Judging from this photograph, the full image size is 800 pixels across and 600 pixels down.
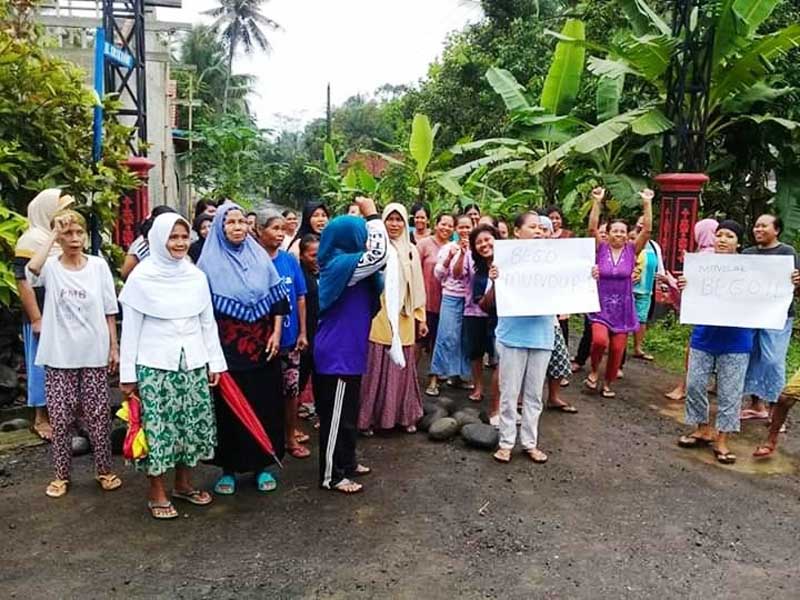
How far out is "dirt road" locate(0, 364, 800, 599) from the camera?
123 inches

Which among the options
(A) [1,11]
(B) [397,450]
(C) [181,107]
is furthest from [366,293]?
(C) [181,107]

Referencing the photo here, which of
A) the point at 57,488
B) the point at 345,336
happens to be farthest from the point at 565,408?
the point at 57,488

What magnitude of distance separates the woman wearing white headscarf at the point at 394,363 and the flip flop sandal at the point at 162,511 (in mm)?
1559

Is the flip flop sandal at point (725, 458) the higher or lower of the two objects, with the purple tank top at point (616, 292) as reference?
lower

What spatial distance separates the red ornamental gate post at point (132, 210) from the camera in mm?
8109

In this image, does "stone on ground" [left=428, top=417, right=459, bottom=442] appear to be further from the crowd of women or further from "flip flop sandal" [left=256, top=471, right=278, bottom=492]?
"flip flop sandal" [left=256, top=471, right=278, bottom=492]

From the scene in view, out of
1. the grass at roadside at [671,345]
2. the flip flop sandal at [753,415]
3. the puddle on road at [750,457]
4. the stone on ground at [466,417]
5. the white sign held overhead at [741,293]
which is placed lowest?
the puddle on road at [750,457]

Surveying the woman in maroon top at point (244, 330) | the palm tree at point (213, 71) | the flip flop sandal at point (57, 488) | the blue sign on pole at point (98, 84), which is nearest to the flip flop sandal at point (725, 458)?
the woman in maroon top at point (244, 330)

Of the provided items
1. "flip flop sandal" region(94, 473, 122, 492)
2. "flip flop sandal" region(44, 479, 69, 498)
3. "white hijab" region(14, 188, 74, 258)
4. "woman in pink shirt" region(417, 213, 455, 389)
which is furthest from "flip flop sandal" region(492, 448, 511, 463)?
"white hijab" region(14, 188, 74, 258)

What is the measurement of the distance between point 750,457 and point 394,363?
96.7 inches

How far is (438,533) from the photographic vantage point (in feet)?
11.8

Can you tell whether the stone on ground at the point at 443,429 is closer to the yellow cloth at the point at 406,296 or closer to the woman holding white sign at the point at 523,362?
the woman holding white sign at the point at 523,362

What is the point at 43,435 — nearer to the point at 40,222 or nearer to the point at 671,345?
the point at 40,222

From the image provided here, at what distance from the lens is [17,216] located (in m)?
5.12
